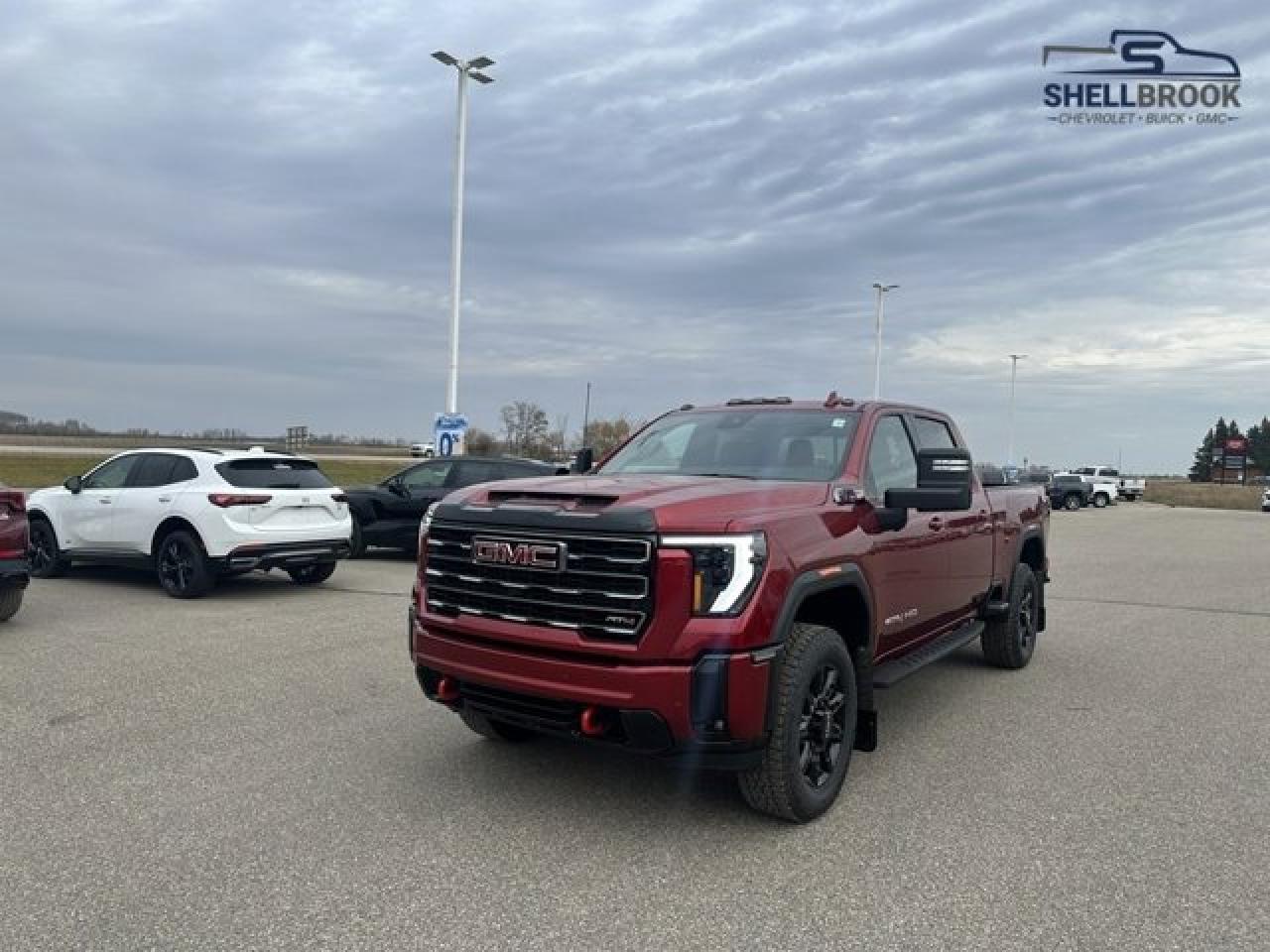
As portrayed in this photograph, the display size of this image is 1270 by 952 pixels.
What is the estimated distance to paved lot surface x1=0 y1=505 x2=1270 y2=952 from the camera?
3139 millimetres

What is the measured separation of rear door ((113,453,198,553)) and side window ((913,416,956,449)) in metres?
7.45

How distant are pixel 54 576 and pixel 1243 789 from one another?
11844 millimetres

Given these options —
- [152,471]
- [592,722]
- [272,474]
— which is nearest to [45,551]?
[152,471]

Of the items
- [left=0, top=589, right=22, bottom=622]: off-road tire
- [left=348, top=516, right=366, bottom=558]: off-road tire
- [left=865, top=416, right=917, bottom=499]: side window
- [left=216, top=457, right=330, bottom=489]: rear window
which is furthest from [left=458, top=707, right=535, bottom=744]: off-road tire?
[left=348, top=516, right=366, bottom=558]: off-road tire

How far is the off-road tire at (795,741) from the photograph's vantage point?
3740 mm

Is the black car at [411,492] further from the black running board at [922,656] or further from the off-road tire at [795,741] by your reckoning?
the off-road tire at [795,741]

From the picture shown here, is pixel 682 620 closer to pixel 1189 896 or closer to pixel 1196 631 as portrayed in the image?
pixel 1189 896

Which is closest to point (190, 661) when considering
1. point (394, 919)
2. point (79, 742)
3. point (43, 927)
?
point (79, 742)

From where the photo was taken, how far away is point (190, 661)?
6.81 m

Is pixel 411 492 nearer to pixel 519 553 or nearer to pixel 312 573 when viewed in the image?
pixel 312 573

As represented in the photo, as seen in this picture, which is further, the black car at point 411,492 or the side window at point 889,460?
the black car at point 411,492

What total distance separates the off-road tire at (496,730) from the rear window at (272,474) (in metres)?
5.90

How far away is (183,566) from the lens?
9695 mm

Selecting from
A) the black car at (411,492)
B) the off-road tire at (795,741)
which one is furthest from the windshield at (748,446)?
the black car at (411,492)
